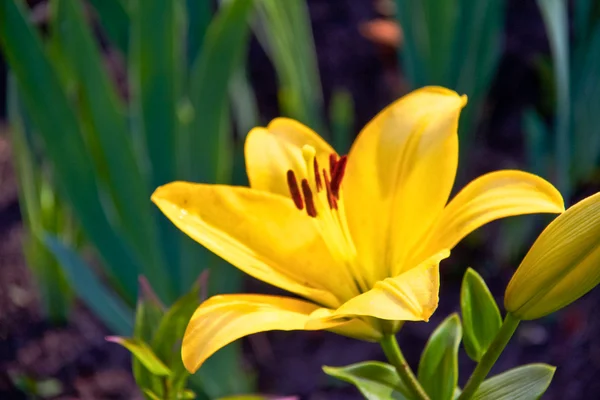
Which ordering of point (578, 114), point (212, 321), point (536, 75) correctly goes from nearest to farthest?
point (212, 321), point (578, 114), point (536, 75)

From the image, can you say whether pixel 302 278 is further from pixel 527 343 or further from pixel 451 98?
pixel 527 343

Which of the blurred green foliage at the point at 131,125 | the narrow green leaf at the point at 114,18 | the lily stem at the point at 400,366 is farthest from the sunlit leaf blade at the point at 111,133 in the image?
the lily stem at the point at 400,366

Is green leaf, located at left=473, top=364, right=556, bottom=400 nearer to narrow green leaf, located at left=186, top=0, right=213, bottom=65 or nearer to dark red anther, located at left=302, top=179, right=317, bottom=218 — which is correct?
dark red anther, located at left=302, top=179, right=317, bottom=218

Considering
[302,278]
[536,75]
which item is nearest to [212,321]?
[302,278]

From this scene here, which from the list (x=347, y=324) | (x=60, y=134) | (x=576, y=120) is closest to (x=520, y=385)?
(x=347, y=324)

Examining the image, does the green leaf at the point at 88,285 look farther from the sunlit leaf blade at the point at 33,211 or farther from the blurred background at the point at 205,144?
the sunlit leaf blade at the point at 33,211

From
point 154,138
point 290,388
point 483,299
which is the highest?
point 154,138

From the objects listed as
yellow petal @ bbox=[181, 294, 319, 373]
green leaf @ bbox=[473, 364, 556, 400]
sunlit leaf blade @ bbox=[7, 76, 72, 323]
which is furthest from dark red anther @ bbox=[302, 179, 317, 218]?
sunlit leaf blade @ bbox=[7, 76, 72, 323]
